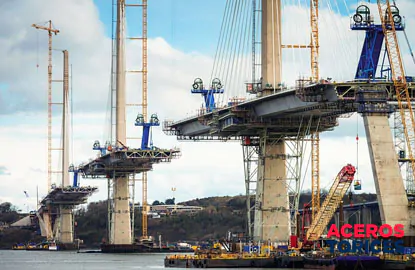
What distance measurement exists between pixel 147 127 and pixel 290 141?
61.5m

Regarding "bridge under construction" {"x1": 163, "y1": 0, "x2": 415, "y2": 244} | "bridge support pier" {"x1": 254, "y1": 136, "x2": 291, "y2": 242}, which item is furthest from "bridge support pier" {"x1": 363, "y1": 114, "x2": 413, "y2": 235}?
"bridge support pier" {"x1": 254, "y1": 136, "x2": 291, "y2": 242}

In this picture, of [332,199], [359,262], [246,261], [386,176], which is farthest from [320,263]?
[332,199]

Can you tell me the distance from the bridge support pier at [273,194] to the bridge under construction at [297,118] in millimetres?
126

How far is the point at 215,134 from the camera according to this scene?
5684 inches

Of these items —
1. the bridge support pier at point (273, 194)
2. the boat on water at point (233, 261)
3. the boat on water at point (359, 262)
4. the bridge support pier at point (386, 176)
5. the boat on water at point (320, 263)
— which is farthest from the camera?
the bridge support pier at point (273, 194)

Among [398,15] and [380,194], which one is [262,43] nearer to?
[398,15]

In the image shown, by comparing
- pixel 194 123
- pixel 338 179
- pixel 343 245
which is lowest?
pixel 343 245

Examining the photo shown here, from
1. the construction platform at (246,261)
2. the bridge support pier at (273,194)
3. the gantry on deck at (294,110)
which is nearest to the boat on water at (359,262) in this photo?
the construction platform at (246,261)

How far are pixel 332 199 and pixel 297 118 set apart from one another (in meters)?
11.6

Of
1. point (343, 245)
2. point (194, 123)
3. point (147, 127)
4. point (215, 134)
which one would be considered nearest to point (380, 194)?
point (343, 245)

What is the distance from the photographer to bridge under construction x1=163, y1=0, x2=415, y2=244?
336ft

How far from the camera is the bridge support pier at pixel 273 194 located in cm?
13300

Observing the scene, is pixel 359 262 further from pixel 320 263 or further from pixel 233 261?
pixel 233 261

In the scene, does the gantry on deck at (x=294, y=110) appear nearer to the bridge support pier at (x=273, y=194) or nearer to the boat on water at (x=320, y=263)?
the bridge support pier at (x=273, y=194)
